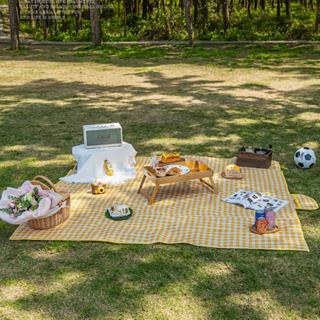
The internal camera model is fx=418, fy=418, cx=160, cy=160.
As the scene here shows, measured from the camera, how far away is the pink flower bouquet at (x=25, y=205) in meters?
5.62

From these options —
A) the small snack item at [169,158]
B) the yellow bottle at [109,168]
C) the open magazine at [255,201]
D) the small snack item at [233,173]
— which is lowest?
the open magazine at [255,201]

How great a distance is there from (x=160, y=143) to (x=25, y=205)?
458 cm

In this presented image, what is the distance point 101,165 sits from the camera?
7707 millimetres

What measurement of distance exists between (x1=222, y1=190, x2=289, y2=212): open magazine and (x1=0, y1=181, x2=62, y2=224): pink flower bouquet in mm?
2779

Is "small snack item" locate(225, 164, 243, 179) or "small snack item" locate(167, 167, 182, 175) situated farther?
"small snack item" locate(225, 164, 243, 179)

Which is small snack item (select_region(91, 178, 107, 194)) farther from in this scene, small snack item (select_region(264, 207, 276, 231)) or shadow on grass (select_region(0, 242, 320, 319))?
small snack item (select_region(264, 207, 276, 231))

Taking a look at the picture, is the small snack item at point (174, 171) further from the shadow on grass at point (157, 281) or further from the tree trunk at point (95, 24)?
the tree trunk at point (95, 24)

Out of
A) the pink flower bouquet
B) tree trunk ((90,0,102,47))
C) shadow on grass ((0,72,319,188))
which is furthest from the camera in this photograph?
tree trunk ((90,0,102,47))

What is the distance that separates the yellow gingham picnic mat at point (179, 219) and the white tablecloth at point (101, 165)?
0.19 meters

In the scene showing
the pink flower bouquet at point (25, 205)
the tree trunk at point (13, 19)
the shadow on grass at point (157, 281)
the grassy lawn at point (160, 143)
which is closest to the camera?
the shadow on grass at point (157, 281)

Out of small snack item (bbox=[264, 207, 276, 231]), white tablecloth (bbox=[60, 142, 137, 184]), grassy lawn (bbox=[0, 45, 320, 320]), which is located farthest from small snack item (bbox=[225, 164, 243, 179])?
small snack item (bbox=[264, 207, 276, 231])

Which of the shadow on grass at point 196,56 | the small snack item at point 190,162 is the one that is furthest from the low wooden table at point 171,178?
the shadow on grass at point 196,56

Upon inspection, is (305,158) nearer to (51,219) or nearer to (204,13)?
(51,219)

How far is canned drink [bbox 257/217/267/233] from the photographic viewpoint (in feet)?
18.5
